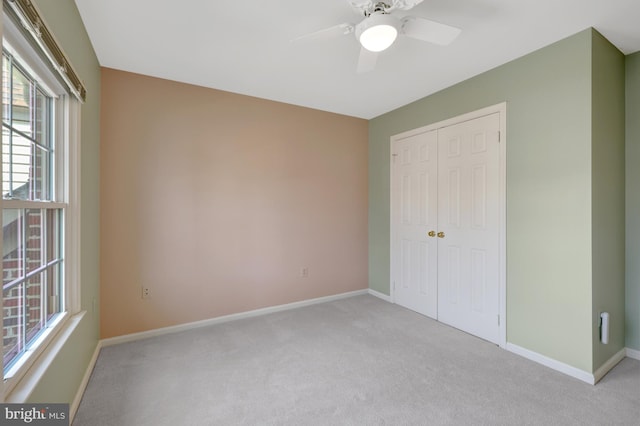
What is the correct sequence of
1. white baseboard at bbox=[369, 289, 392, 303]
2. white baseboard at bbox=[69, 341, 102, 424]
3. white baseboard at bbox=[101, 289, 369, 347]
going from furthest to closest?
white baseboard at bbox=[369, 289, 392, 303]
white baseboard at bbox=[101, 289, 369, 347]
white baseboard at bbox=[69, 341, 102, 424]

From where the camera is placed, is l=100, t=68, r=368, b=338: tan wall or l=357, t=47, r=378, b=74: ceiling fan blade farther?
l=100, t=68, r=368, b=338: tan wall

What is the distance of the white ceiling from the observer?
1841 mm

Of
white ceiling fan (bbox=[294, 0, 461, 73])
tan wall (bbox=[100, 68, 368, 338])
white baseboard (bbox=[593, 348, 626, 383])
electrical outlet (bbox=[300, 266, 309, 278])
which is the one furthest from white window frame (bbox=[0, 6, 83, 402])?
white baseboard (bbox=[593, 348, 626, 383])

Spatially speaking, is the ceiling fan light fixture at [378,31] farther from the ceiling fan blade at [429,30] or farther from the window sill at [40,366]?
the window sill at [40,366]

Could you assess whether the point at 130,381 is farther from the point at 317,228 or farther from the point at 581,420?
the point at 581,420

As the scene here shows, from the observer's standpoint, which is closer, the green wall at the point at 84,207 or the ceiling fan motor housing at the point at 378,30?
the green wall at the point at 84,207

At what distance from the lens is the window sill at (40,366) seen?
1103 millimetres

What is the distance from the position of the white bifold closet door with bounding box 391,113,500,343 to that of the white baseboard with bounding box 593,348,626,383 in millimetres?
666

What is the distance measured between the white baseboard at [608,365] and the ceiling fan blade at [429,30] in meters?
2.50

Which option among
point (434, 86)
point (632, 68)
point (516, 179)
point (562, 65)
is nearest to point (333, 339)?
point (516, 179)

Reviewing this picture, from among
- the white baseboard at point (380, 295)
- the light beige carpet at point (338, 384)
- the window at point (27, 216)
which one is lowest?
the light beige carpet at point (338, 384)

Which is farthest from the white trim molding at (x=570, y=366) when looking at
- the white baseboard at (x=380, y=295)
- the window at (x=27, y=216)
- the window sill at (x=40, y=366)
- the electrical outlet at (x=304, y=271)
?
the window at (x=27, y=216)

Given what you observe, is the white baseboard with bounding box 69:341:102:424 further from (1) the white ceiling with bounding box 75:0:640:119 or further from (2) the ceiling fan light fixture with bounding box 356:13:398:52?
(2) the ceiling fan light fixture with bounding box 356:13:398:52

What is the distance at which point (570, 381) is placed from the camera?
2064 mm
